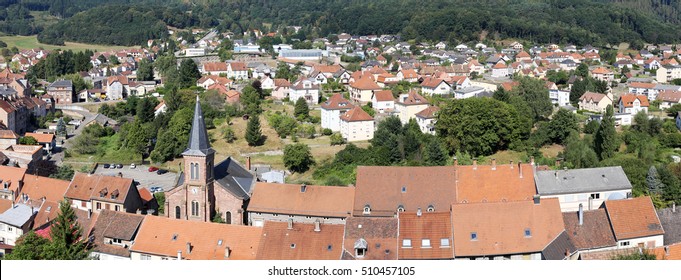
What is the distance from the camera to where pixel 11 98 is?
173 ft

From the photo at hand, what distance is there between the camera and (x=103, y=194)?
29.0m

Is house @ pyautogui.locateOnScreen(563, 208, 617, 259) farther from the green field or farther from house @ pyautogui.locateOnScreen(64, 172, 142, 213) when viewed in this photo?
the green field

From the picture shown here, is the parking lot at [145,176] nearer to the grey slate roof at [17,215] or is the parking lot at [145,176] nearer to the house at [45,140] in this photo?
the house at [45,140]

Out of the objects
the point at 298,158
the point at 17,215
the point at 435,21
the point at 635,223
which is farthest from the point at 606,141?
the point at 435,21

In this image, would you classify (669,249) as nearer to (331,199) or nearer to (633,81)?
(331,199)

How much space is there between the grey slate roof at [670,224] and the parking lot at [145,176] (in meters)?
22.2

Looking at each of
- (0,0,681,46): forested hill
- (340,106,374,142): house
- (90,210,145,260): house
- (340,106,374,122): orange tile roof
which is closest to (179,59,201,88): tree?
(340,106,374,122): orange tile roof

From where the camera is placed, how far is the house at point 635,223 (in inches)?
863

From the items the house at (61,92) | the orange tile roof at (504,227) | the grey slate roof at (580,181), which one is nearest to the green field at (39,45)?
the house at (61,92)

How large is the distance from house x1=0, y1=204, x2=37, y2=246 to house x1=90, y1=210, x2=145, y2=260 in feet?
13.1

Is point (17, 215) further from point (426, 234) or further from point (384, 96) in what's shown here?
point (384, 96)

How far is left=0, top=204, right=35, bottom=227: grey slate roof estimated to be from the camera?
2659 centimetres

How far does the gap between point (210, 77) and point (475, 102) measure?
28435mm
